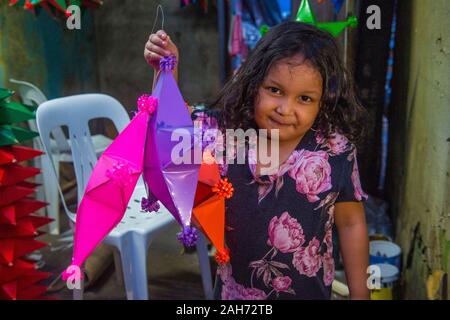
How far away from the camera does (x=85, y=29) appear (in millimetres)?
931

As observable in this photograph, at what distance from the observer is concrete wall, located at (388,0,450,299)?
4.13 feet

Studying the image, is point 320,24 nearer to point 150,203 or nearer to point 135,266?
point 135,266

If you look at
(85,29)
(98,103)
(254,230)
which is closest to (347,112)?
(254,230)

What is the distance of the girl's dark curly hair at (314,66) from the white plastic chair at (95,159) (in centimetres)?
62

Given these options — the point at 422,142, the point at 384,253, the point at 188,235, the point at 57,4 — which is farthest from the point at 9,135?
the point at 384,253

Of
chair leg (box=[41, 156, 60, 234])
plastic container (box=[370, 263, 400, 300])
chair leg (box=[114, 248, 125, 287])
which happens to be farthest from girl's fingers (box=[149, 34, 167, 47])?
chair leg (box=[41, 156, 60, 234])

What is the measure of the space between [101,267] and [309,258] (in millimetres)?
1395

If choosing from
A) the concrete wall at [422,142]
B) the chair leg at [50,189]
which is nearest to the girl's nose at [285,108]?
the concrete wall at [422,142]

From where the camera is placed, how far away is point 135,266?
1.58 m

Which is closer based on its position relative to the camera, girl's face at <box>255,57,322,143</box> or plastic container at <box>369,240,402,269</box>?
girl's face at <box>255,57,322,143</box>

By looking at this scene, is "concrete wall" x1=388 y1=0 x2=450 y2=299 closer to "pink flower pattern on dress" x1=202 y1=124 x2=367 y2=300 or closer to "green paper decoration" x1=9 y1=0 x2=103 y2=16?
"pink flower pattern on dress" x1=202 y1=124 x2=367 y2=300

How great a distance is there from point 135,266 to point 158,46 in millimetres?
991

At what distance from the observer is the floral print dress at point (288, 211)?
968mm
